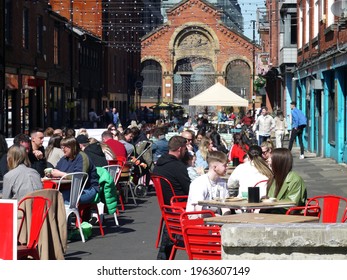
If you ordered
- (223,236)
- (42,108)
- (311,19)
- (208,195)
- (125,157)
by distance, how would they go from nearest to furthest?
(223,236) → (208,195) → (125,157) → (311,19) → (42,108)

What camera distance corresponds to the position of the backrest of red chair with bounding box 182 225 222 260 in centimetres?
789

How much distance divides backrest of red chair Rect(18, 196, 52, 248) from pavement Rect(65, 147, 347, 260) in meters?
2.16

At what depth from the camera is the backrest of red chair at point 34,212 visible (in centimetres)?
904

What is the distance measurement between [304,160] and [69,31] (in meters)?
24.8

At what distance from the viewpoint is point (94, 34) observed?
6294 cm

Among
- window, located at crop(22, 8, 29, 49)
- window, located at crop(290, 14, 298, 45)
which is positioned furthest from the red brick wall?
window, located at crop(22, 8, 29, 49)

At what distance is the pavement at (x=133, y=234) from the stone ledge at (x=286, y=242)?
17.5ft

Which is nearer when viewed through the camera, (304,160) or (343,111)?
(343,111)

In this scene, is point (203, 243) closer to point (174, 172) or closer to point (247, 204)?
point (247, 204)

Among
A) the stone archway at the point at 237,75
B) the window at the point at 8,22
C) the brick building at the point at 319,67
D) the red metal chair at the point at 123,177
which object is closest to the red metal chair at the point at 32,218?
the red metal chair at the point at 123,177

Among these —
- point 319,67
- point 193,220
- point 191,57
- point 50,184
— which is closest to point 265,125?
point 319,67

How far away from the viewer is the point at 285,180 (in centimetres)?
996
